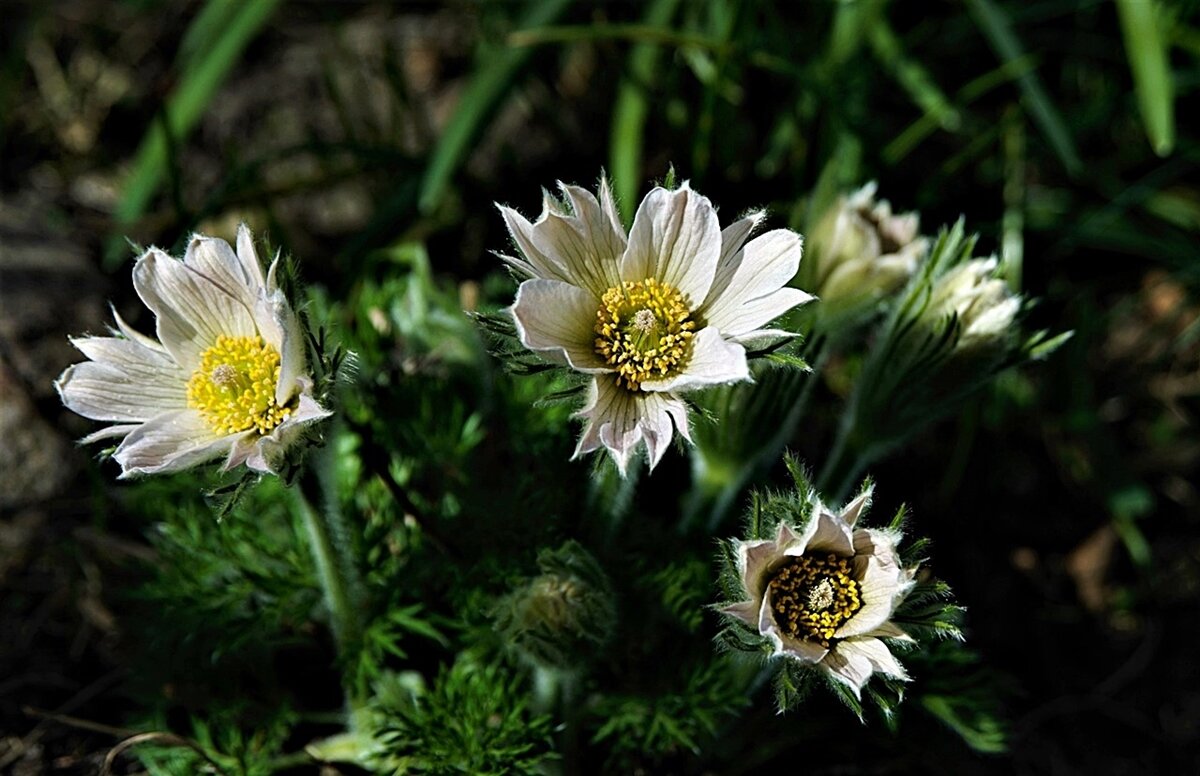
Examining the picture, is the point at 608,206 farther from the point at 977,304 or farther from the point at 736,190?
the point at 736,190

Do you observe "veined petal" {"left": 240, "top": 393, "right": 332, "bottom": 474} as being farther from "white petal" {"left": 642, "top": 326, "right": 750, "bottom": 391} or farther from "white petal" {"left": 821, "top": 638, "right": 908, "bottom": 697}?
"white petal" {"left": 821, "top": 638, "right": 908, "bottom": 697}

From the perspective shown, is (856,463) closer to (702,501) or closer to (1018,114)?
(702,501)

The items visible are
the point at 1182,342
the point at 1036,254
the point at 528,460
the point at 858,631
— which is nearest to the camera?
the point at 858,631

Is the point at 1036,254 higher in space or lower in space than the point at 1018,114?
lower

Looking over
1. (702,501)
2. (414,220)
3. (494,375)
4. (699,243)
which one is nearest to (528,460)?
(494,375)

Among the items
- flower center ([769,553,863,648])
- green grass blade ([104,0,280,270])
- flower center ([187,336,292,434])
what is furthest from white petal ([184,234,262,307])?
green grass blade ([104,0,280,270])

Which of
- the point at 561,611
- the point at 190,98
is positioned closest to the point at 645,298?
the point at 561,611

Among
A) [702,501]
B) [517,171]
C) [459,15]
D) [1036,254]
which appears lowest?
[702,501]
